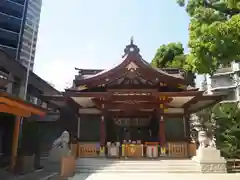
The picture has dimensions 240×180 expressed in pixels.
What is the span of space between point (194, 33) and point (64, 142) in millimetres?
7568

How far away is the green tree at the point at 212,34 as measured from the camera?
5.97 meters

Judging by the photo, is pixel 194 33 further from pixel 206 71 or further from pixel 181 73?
pixel 181 73

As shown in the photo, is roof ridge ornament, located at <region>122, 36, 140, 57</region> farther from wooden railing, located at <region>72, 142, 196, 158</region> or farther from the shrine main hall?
wooden railing, located at <region>72, 142, 196, 158</region>

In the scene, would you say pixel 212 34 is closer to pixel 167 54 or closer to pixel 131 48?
pixel 131 48

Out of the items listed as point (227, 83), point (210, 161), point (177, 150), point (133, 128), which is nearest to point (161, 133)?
point (177, 150)

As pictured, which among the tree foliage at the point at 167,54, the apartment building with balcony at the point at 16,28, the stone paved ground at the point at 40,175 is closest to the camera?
the stone paved ground at the point at 40,175

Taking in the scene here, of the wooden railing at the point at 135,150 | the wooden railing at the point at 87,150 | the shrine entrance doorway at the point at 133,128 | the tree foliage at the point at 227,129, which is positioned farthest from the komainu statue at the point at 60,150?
the tree foliage at the point at 227,129

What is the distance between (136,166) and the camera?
1036 centimetres

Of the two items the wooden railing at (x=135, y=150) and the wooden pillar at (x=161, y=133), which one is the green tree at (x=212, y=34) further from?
the wooden railing at (x=135, y=150)

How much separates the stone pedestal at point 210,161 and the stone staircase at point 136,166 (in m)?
0.34

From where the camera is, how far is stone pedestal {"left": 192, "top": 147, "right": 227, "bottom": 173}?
33.0 feet

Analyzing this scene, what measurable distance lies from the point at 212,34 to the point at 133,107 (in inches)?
319

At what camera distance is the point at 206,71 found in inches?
278

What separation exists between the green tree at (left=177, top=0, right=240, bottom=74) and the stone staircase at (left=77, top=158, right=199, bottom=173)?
5049 mm
